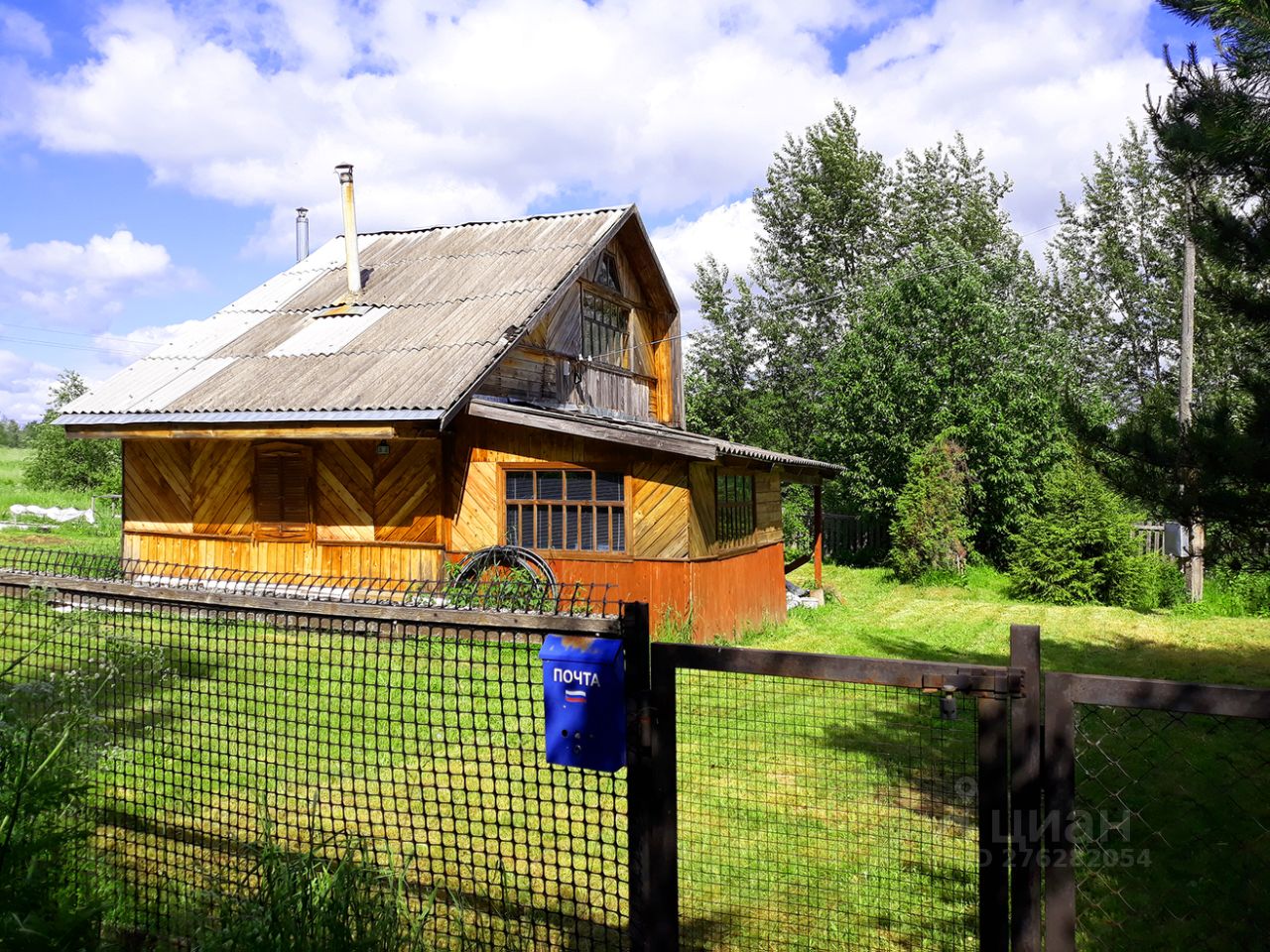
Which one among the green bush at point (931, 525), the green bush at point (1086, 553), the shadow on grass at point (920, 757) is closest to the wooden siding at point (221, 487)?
the shadow on grass at point (920, 757)

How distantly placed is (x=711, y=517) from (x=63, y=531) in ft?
56.7

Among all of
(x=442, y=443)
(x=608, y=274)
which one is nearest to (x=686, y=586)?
(x=442, y=443)

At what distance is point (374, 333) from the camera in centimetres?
1405

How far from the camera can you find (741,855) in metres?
5.04

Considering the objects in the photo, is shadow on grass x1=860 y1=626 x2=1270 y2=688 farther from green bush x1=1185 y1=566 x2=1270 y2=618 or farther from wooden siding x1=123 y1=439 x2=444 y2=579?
wooden siding x1=123 y1=439 x2=444 y2=579

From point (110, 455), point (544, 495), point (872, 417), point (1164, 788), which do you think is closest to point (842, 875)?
point (1164, 788)

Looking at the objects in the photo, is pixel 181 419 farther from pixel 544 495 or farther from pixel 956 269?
pixel 956 269

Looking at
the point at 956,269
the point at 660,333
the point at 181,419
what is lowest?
the point at 181,419

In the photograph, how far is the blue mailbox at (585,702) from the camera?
3145 millimetres

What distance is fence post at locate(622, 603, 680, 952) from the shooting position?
3125 millimetres

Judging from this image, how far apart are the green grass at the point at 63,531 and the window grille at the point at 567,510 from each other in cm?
960

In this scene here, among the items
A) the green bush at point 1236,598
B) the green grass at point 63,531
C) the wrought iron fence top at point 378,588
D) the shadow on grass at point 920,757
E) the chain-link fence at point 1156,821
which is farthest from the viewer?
the green grass at point 63,531

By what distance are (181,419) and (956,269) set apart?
17949mm

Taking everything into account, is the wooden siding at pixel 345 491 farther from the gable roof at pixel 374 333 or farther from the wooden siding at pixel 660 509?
the wooden siding at pixel 660 509
